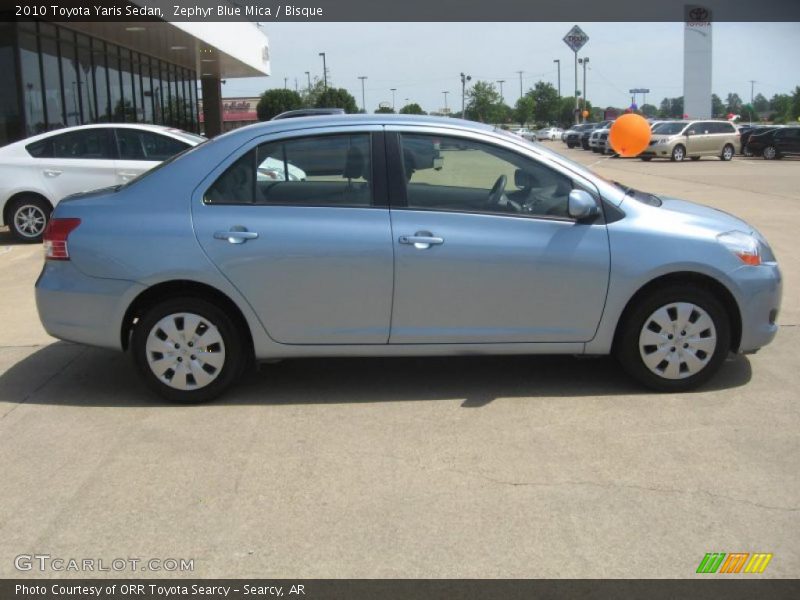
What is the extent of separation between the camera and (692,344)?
5.14 m

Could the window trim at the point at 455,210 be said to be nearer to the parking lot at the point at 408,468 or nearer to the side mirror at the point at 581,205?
the side mirror at the point at 581,205

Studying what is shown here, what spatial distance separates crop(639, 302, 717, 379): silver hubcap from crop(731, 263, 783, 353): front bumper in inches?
9.1

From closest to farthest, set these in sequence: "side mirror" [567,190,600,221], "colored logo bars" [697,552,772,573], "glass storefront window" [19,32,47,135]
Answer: "colored logo bars" [697,552,772,573]
"side mirror" [567,190,600,221]
"glass storefront window" [19,32,47,135]

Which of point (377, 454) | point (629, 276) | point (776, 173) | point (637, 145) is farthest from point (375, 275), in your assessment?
point (776, 173)

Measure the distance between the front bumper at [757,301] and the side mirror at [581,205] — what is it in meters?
0.95

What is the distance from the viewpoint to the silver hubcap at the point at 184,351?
504cm

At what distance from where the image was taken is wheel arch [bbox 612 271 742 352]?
5125 mm

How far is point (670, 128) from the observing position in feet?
116

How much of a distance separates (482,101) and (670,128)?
57123 millimetres

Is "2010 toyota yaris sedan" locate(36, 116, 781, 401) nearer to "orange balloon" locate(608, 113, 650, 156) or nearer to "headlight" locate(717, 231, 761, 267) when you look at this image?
"headlight" locate(717, 231, 761, 267)

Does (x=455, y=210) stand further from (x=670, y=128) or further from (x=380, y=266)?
(x=670, y=128)

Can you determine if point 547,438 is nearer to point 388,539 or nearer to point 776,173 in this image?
point 388,539

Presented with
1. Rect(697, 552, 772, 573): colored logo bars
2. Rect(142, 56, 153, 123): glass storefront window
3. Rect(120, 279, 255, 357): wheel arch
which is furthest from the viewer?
Rect(142, 56, 153, 123): glass storefront window

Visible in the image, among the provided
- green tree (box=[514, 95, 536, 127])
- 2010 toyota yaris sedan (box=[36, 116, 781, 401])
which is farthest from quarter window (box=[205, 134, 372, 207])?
green tree (box=[514, 95, 536, 127])
